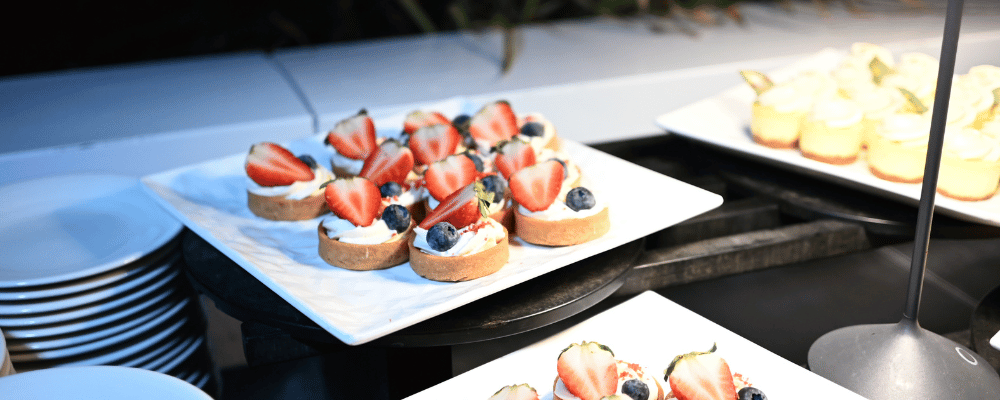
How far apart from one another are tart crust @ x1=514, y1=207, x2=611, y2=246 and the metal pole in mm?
479

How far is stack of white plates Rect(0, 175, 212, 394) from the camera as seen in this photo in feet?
4.22

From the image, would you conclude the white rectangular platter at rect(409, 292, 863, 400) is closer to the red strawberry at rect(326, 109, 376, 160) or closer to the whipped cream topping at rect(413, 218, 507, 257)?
the whipped cream topping at rect(413, 218, 507, 257)

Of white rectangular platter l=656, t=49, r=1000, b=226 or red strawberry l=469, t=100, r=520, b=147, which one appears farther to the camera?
red strawberry l=469, t=100, r=520, b=147

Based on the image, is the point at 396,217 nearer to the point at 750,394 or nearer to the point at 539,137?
the point at 539,137

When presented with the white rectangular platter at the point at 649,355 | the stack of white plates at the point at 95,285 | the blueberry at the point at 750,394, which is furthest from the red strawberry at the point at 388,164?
the blueberry at the point at 750,394

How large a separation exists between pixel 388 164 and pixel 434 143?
0.47ft

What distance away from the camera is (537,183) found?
4.44 feet

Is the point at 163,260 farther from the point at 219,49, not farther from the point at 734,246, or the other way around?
the point at 219,49

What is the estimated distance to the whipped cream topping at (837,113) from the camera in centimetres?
159

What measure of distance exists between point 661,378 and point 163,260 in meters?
0.92

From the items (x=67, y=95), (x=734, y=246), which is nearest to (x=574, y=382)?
(x=734, y=246)

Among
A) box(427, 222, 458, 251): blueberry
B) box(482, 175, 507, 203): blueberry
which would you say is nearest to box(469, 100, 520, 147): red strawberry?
box(482, 175, 507, 203): blueberry

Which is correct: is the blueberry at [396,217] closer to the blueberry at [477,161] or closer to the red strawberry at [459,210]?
the red strawberry at [459,210]

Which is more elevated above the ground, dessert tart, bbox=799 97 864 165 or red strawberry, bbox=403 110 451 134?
dessert tart, bbox=799 97 864 165
